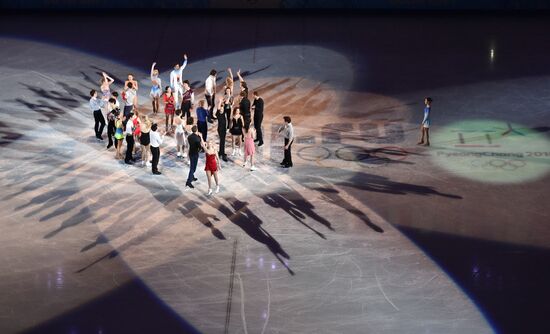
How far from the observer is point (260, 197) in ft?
62.4

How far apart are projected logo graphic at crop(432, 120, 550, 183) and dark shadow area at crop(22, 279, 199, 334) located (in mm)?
8621

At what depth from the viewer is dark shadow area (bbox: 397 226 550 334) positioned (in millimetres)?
14836

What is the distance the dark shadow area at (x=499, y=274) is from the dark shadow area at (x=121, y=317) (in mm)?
5300

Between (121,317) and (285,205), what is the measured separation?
5.20m

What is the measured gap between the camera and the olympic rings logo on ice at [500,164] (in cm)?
2042

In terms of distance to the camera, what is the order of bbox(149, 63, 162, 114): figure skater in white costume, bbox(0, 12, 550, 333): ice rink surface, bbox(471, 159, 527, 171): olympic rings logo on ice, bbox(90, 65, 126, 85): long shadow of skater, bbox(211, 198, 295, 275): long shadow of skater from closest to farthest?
bbox(0, 12, 550, 333): ice rink surface < bbox(211, 198, 295, 275): long shadow of skater < bbox(471, 159, 527, 171): olympic rings logo on ice < bbox(149, 63, 162, 114): figure skater in white costume < bbox(90, 65, 126, 85): long shadow of skater

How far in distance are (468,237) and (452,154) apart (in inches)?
168

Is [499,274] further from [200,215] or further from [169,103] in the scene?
[169,103]

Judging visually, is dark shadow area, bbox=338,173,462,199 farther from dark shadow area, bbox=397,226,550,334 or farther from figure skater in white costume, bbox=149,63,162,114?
figure skater in white costume, bbox=149,63,162,114

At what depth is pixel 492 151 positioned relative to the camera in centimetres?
2133

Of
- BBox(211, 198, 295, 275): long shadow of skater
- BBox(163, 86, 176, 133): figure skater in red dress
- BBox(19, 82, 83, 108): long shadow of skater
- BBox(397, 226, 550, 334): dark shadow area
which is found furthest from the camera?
BBox(19, 82, 83, 108): long shadow of skater

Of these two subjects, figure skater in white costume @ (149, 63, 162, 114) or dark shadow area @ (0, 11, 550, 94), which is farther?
dark shadow area @ (0, 11, 550, 94)

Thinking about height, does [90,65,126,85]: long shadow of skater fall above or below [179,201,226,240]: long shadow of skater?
above

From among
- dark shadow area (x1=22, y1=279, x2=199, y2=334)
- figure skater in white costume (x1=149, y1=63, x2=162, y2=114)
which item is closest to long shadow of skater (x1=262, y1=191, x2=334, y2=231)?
dark shadow area (x1=22, y1=279, x2=199, y2=334)
